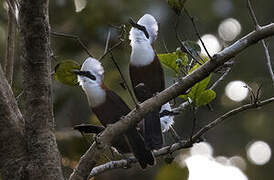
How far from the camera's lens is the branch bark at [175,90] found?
1787 millimetres

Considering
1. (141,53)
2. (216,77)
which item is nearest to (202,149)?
(216,77)

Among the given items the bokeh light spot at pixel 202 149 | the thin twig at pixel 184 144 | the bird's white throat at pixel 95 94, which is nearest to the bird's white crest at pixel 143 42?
the bird's white throat at pixel 95 94

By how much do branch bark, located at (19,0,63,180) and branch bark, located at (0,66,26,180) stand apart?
0.03 m

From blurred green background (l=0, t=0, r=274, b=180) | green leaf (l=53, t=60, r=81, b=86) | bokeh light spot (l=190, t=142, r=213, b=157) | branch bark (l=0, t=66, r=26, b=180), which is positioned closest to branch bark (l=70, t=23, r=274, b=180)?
branch bark (l=0, t=66, r=26, b=180)

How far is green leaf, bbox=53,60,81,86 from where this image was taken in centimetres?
230

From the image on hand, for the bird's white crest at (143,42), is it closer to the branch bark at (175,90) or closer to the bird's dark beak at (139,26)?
the bird's dark beak at (139,26)

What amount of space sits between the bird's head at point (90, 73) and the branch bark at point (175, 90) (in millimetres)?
582

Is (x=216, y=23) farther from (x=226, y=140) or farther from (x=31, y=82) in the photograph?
(x=31, y=82)

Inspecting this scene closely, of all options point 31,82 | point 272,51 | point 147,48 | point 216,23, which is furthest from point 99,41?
point 216,23

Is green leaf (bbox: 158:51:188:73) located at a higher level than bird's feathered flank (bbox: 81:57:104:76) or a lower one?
lower

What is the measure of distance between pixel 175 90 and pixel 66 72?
671 millimetres

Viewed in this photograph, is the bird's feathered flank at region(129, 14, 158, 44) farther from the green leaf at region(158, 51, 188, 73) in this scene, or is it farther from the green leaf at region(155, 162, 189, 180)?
the green leaf at region(155, 162, 189, 180)

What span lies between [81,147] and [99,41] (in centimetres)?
89

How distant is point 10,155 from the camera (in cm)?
188
